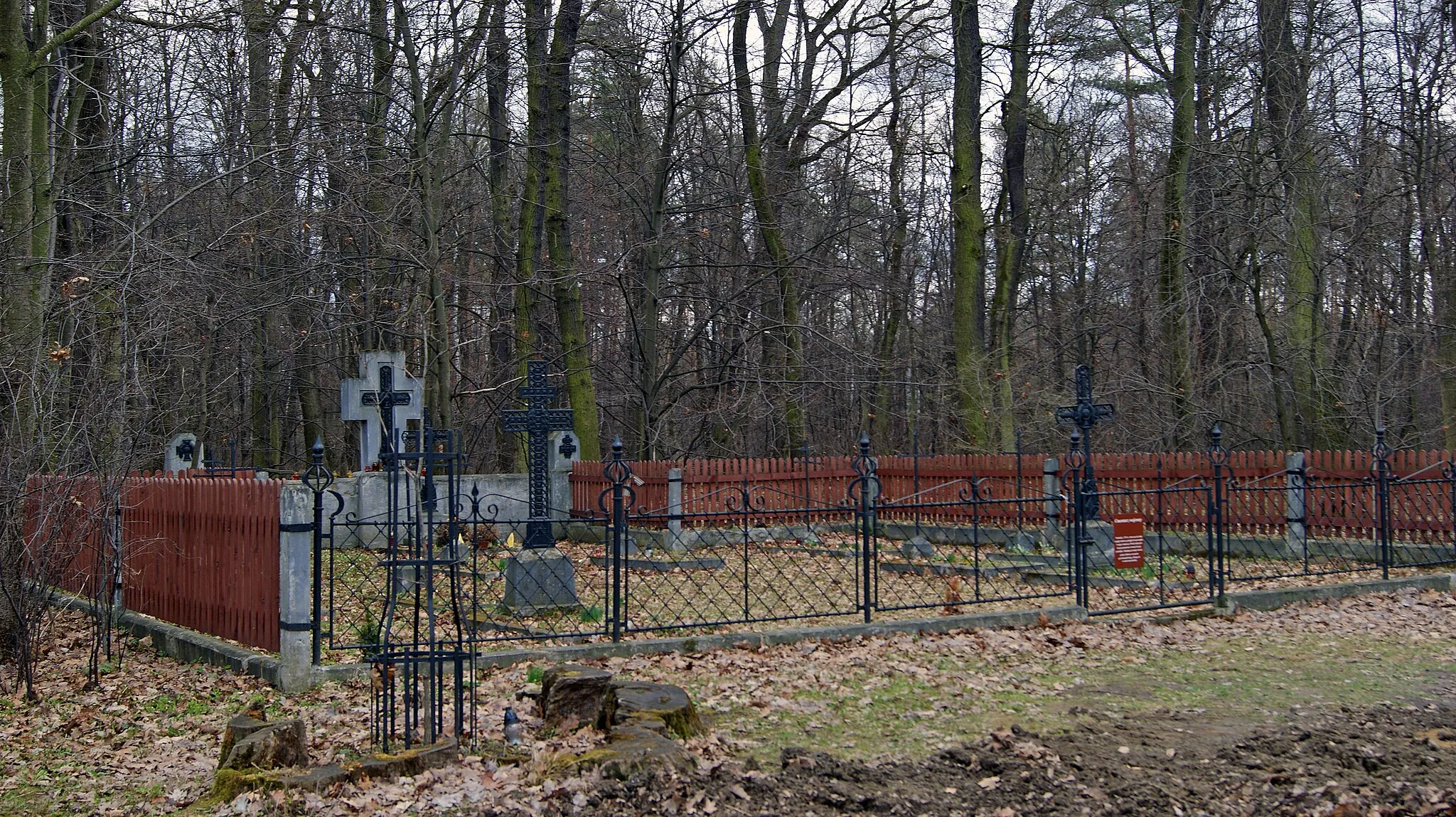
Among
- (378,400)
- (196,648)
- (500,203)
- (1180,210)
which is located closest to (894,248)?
(1180,210)

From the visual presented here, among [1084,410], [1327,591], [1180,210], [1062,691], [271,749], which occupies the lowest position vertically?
[1062,691]

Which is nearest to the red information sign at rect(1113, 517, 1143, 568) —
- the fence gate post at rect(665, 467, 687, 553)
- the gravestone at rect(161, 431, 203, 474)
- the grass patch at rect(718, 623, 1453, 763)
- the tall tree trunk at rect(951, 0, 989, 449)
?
the grass patch at rect(718, 623, 1453, 763)

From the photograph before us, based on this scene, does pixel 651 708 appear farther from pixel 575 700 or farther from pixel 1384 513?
pixel 1384 513

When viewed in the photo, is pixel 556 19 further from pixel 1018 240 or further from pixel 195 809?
pixel 195 809

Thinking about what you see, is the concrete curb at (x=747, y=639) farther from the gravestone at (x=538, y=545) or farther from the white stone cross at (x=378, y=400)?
the white stone cross at (x=378, y=400)

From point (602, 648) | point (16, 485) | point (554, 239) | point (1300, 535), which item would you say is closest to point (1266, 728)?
point (602, 648)

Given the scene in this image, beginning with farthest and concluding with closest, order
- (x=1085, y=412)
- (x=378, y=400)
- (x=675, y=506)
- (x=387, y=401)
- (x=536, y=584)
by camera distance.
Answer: (x=675, y=506)
(x=1085, y=412)
(x=536, y=584)
(x=378, y=400)
(x=387, y=401)

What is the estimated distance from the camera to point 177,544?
9.75m

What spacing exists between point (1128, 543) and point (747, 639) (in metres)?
3.63

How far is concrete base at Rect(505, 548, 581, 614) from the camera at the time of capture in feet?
35.9

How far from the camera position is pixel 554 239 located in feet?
62.2

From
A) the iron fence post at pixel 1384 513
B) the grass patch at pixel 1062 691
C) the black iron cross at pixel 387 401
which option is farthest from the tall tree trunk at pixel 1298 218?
the black iron cross at pixel 387 401

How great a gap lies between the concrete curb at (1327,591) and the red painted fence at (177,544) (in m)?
8.54

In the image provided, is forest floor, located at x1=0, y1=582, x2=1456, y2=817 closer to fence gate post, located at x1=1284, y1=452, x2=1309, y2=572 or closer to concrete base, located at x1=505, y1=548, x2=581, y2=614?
concrete base, located at x1=505, y1=548, x2=581, y2=614
